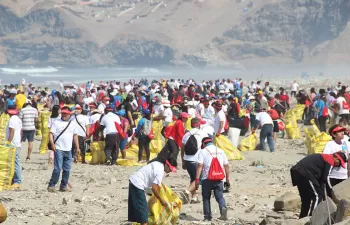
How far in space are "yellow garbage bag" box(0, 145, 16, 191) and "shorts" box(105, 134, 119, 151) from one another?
3353 millimetres

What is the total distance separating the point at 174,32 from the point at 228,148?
14535 centimetres

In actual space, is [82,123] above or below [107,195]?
above

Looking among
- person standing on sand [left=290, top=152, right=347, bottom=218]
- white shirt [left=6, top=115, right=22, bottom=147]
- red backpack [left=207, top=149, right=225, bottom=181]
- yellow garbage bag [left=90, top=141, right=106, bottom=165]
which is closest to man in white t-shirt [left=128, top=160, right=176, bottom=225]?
red backpack [left=207, top=149, right=225, bottom=181]

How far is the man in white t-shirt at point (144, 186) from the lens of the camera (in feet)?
27.1

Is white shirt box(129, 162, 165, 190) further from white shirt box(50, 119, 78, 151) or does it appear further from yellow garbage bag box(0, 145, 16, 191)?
yellow garbage bag box(0, 145, 16, 191)

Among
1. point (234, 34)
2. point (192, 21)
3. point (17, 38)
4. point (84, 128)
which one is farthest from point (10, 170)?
point (17, 38)

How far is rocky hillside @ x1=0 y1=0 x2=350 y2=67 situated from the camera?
459ft

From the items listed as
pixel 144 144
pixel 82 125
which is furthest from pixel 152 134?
pixel 82 125

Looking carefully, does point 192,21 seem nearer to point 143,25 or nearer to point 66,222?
point 143,25

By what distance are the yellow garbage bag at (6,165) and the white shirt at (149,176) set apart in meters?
3.30

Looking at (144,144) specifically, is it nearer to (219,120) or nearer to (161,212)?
(219,120)

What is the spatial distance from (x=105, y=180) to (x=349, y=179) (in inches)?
231

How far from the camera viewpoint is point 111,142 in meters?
14.4

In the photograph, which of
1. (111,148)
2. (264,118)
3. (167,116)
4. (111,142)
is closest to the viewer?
(111,142)
